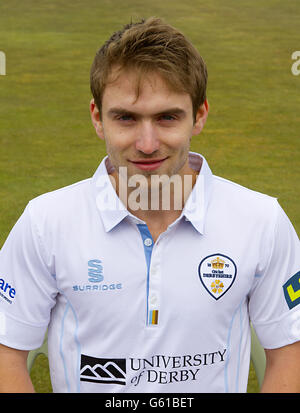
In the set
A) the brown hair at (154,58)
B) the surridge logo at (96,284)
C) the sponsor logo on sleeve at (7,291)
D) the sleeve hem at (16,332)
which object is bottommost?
the sleeve hem at (16,332)

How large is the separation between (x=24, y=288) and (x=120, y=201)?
0.40m

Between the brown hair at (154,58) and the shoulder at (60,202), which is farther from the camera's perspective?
the shoulder at (60,202)

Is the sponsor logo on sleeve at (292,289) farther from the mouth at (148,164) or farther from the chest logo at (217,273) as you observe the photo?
the mouth at (148,164)

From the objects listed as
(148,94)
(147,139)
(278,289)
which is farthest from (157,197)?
(278,289)

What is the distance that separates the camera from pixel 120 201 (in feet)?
6.92

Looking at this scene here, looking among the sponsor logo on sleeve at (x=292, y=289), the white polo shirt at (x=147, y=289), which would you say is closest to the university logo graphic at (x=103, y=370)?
the white polo shirt at (x=147, y=289)

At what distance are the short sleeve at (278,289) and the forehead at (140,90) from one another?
1.65 ft

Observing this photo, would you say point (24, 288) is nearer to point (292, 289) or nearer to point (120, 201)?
point (120, 201)

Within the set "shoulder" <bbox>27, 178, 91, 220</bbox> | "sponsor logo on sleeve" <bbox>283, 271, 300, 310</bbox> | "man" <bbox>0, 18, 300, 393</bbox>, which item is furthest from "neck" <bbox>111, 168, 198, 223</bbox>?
"sponsor logo on sleeve" <bbox>283, 271, 300, 310</bbox>

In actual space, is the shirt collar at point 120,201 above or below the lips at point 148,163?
below

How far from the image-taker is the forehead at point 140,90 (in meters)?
1.90

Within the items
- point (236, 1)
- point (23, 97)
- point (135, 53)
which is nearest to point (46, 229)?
point (135, 53)

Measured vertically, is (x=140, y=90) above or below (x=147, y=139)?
above
